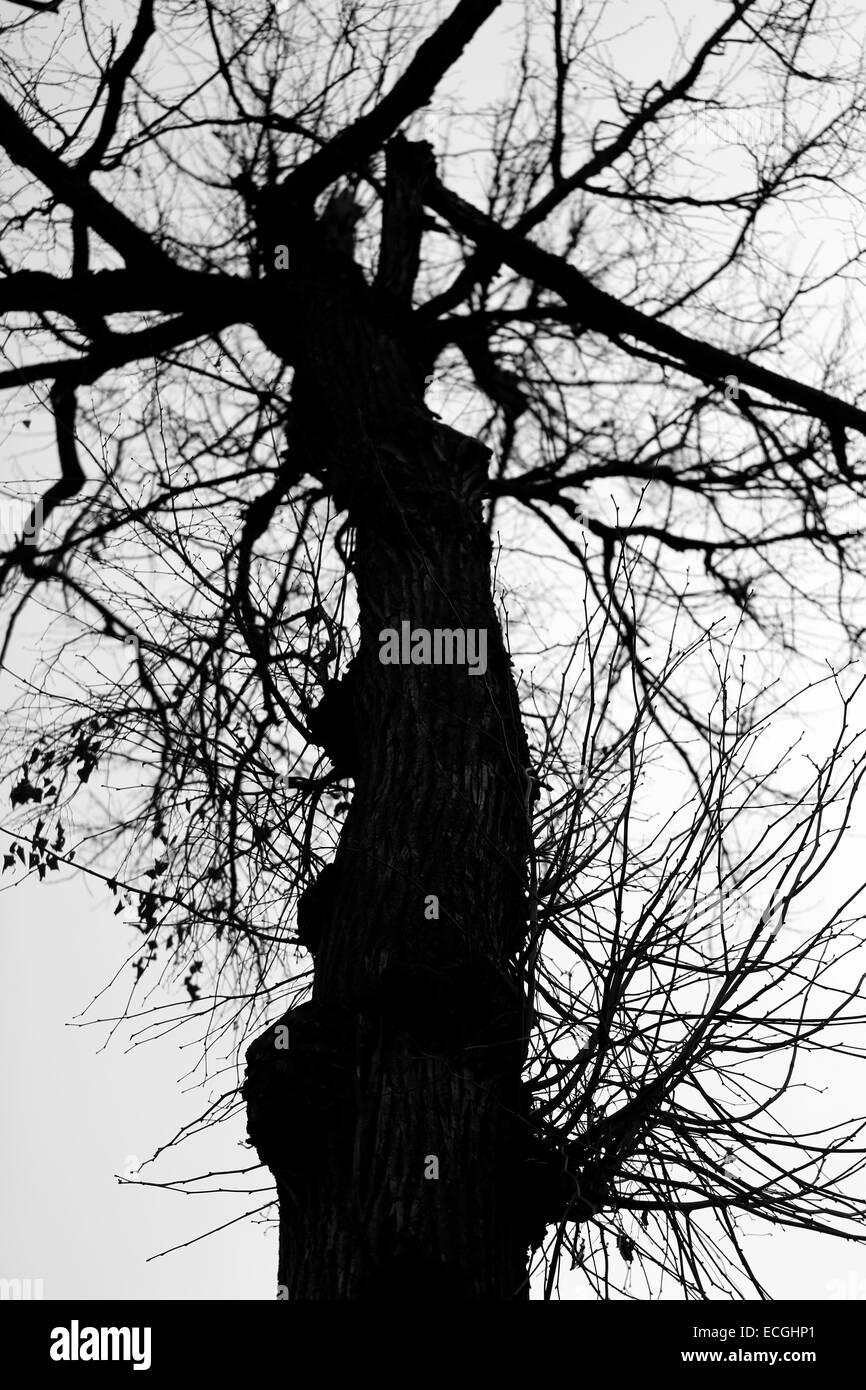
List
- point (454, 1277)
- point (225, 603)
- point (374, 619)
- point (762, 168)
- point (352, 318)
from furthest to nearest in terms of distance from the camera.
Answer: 1. point (762, 168)
2. point (352, 318)
3. point (374, 619)
4. point (225, 603)
5. point (454, 1277)

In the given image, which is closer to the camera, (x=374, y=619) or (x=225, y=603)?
(x=225, y=603)

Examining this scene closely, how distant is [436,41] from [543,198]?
2.76 ft

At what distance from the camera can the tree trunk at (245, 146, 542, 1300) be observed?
91.1 inches

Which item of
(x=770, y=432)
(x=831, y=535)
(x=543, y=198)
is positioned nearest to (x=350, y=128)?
(x=543, y=198)

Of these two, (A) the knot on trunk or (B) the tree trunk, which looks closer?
(B) the tree trunk

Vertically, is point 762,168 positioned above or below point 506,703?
above

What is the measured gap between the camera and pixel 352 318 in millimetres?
4684

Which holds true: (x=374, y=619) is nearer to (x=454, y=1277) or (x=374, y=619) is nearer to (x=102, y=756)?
(x=102, y=756)

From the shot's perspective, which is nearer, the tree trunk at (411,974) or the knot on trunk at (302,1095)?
the tree trunk at (411,974)

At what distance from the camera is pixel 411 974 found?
257 centimetres

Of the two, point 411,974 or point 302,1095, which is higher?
point 411,974

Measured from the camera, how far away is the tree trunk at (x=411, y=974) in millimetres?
2314

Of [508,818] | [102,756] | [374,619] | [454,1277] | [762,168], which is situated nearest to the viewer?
[454,1277]
